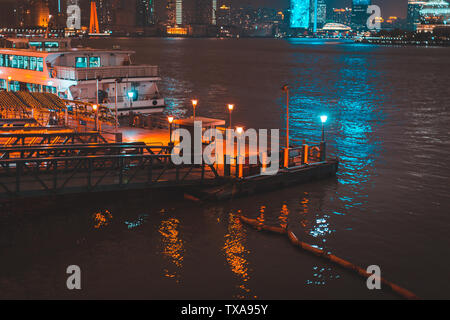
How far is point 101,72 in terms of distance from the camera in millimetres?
39156

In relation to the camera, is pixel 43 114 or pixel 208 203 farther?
pixel 43 114

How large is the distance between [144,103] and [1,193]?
878 inches

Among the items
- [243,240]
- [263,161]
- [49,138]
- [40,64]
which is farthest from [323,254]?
[40,64]

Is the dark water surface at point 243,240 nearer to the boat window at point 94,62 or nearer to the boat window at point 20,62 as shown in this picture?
the boat window at point 94,62

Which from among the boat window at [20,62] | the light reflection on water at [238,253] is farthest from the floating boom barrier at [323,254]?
the boat window at [20,62]

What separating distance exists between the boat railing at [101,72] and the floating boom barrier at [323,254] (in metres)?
20.6

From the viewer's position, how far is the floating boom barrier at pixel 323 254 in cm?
1606

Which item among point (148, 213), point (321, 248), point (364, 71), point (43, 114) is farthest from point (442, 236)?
point (364, 71)

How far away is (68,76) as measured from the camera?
127ft

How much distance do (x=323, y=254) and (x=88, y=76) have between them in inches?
996
